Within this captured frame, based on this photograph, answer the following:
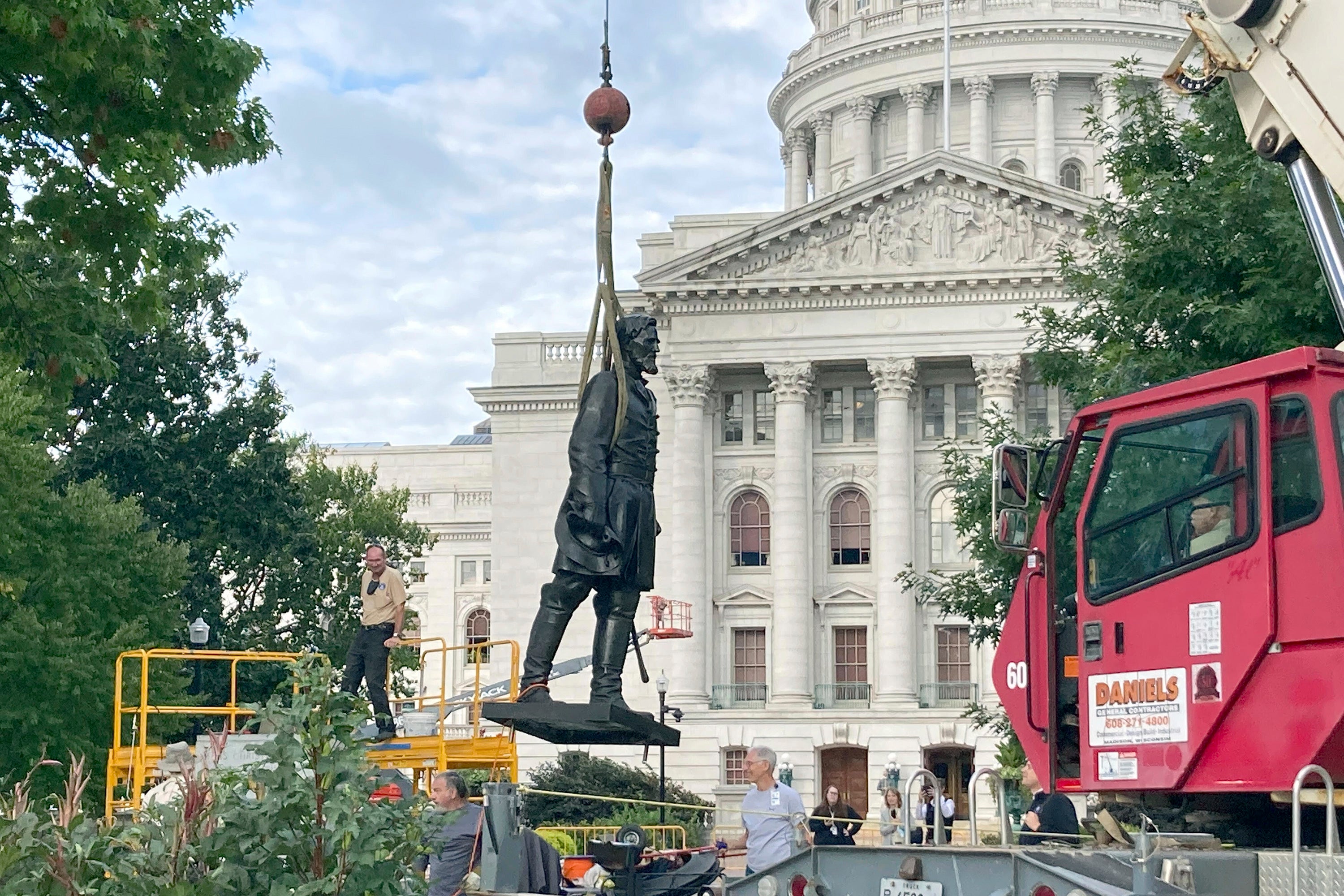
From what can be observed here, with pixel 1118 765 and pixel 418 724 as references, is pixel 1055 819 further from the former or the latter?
pixel 418 724

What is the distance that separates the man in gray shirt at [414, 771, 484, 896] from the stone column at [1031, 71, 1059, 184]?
79490 millimetres

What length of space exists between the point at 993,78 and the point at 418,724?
7651cm

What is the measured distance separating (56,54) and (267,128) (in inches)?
100

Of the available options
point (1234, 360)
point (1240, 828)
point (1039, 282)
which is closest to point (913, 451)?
point (1039, 282)

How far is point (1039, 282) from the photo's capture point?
67250 mm

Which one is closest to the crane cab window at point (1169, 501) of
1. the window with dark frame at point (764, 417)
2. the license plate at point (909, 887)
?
the license plate at point (909, 887)

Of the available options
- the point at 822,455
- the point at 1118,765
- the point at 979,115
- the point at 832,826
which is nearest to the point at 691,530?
the point at 822,455

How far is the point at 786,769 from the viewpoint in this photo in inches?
2501

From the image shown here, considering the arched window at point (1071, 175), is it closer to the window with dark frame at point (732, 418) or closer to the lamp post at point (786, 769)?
the window with dark frame at point (732, 418)

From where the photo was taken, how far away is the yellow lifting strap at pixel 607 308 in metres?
10.7

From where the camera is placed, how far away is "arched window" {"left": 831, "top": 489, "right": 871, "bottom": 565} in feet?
229

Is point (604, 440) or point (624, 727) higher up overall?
point (604, 440)

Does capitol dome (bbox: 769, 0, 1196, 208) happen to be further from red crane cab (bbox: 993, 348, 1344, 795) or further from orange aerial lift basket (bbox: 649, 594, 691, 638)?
red crane cab (bbox: 993, 348, 1344, 795)

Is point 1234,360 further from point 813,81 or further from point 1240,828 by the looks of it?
point 813,81
